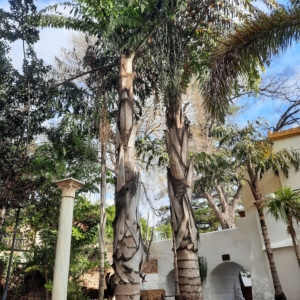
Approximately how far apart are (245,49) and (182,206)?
3.27 m

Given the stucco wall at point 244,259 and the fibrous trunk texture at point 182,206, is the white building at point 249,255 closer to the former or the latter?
the stucco wall at point 244,259

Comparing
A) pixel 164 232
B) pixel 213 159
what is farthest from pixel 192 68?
pixel 164 232

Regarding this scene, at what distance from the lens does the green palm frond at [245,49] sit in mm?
5578

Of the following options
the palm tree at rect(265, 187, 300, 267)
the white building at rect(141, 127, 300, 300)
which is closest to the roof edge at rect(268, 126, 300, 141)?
the white building at rect(141, 127, 300, 300)

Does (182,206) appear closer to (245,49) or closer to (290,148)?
(245,49)

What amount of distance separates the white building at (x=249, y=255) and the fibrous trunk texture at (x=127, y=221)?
8.40 metres

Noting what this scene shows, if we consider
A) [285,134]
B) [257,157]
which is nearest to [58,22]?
[257,157]

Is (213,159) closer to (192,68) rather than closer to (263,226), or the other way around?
(263,226)

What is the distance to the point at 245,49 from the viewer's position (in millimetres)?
5930

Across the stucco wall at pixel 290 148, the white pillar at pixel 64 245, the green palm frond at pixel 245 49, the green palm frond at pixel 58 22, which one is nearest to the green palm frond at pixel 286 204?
the stucco wall at pixel 290 148

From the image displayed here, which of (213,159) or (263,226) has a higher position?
(213,159)

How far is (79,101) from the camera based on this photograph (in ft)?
30.5

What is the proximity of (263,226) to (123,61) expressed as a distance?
7.69 m

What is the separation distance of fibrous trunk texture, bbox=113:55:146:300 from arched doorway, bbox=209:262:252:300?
982 centimetres
